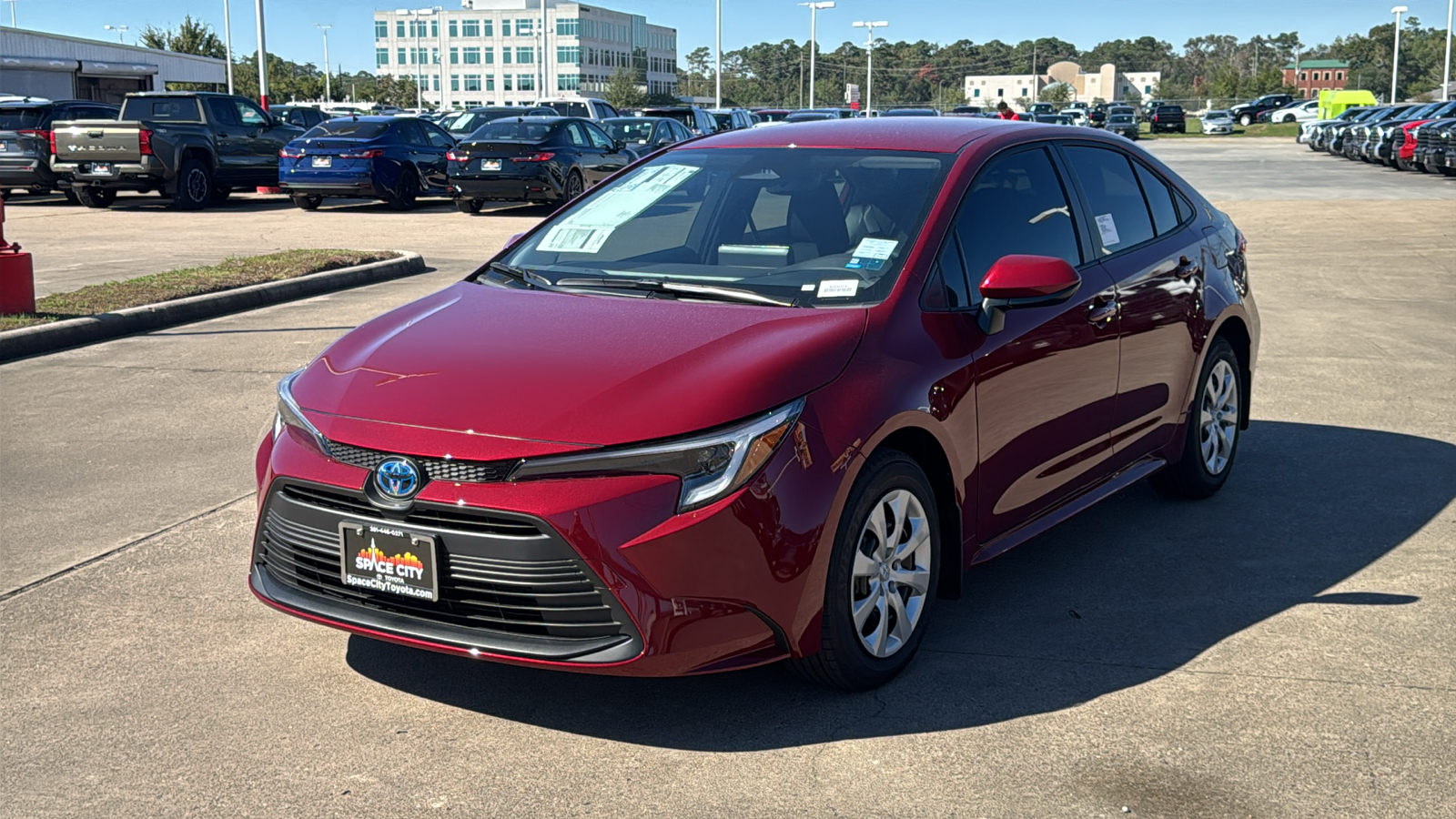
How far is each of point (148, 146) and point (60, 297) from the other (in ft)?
38.7

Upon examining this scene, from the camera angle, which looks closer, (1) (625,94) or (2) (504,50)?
(1) (625,94)

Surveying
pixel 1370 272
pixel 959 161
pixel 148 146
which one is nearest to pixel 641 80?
pixel 148 146

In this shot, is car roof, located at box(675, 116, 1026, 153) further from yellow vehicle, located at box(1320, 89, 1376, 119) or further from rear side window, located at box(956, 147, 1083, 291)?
yellow vehicle, located at box(1320, 89, 1376, 119)

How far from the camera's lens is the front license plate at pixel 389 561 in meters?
3.65

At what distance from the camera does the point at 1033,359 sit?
185 inches

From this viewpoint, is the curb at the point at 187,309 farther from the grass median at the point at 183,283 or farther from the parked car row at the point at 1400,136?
Answer: the parked car row at the point at 1400,136

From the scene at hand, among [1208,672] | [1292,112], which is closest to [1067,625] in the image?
[1208,672]

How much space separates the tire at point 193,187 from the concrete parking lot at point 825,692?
16.8 m

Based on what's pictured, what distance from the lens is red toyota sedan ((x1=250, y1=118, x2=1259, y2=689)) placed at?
3.57 meters

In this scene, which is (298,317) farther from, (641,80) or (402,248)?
(641,80)

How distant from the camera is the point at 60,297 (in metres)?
11.4

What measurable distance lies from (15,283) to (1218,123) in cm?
7251

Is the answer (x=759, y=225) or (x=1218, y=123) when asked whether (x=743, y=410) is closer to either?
(x=759, y=225)

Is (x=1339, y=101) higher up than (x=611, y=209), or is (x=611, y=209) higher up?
(x=1339, y=101)
